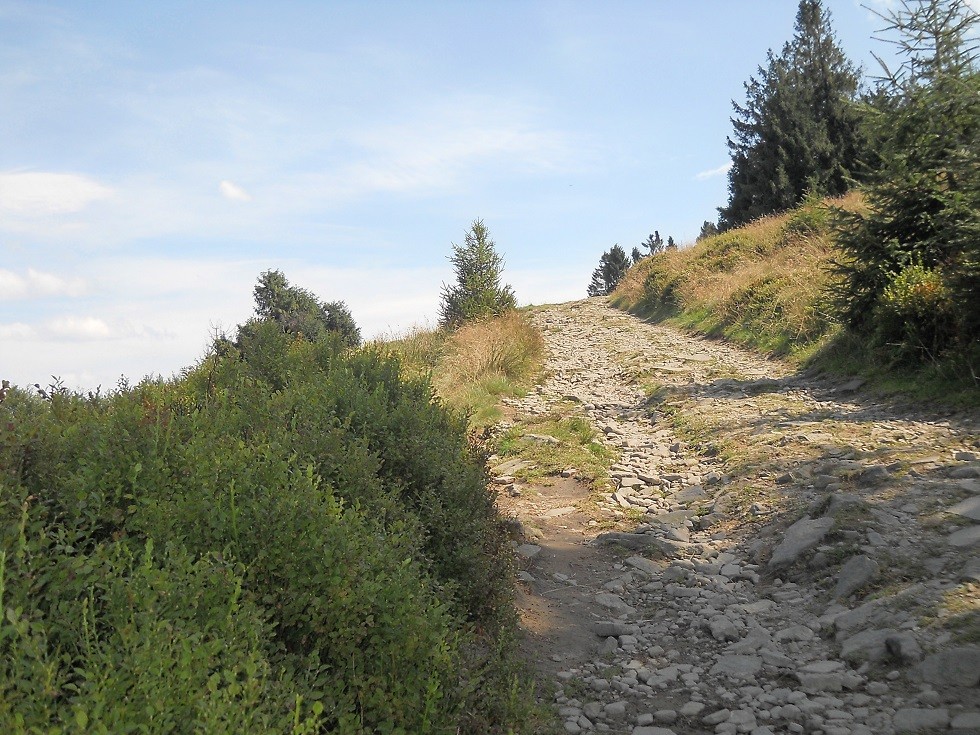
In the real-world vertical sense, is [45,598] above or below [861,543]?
above

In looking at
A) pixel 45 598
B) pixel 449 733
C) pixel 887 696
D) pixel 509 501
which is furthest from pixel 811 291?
pixel 45 598

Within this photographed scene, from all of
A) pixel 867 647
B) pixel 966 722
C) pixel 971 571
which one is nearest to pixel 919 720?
pixel 966 722

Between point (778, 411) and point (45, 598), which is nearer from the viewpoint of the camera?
point (45, 598)

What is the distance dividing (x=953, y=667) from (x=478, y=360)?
413 inches

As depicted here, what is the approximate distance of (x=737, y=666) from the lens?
4.18m

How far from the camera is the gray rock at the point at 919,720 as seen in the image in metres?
3.24

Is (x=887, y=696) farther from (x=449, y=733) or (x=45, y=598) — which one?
(x=45, y=598)

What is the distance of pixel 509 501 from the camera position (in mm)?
7570

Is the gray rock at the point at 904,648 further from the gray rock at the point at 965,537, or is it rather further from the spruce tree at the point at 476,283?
the spruce tree at the point at 476,283

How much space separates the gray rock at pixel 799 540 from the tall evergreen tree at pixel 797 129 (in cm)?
2402

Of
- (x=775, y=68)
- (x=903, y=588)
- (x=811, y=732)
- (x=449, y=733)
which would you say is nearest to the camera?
(x=449, y=733)

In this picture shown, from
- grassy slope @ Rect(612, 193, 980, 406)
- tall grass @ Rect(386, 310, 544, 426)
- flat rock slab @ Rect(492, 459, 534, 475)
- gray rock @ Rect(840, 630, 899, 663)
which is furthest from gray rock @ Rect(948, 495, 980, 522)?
tall grass @ Rect(386, 310, 544, 426)

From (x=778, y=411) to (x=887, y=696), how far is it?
591cm

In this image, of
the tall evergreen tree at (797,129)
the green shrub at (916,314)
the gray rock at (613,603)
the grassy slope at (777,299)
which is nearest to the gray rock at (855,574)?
the gray rock at (613,603)
